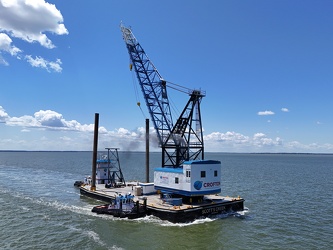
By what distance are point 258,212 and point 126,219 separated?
15.7m

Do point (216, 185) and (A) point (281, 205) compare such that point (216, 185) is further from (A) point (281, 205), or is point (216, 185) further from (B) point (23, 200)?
(B) point (23, 200)

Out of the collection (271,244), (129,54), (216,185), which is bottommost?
(271,244)

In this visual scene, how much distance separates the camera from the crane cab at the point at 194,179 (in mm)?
32875

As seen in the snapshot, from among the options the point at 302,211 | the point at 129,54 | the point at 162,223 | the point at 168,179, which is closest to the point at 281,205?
the point at 302,211

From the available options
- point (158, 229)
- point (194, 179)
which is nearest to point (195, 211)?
point (194, 179)

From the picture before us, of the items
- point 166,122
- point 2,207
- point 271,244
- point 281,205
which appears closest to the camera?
point 271,244

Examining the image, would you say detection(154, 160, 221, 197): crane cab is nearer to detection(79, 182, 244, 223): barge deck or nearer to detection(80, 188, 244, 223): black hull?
detection(79, 182, 244, 223): barge deck

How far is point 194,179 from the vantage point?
1296 inches

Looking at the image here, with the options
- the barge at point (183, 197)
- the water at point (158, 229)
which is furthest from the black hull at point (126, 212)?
the water at point (158, 229)

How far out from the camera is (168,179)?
35.8m

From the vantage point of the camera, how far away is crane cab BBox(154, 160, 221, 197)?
1294 inches

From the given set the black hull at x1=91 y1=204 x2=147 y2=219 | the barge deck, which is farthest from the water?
the barge deck

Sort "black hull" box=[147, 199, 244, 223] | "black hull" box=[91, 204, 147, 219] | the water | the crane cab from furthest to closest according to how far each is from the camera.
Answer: the crane cab → "black hull" box=[91, 204, 147, 219] → "black hull" box=[147, 199, 244, 223] → the water

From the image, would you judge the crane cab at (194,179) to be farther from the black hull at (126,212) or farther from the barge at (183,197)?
the black hull at (126,212)
